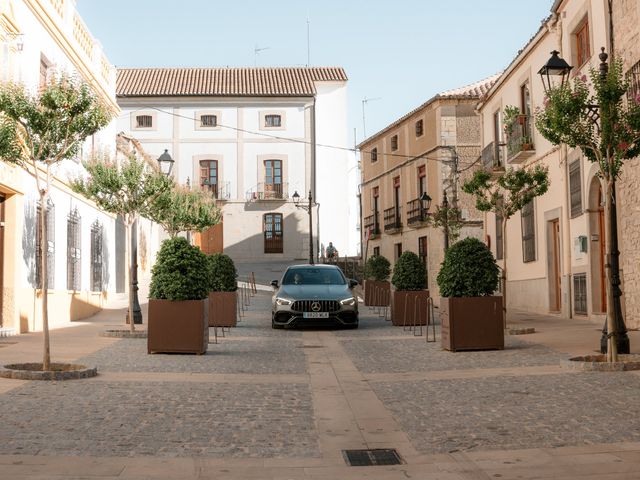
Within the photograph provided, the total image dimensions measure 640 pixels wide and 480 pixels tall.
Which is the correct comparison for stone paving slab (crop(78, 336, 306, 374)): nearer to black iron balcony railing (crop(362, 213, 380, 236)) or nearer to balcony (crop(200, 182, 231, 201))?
A: black iron balcony railing (crop(362, 213, 380, 236))

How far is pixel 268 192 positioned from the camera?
4572 cm

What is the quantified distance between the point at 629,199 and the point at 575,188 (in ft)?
11.0

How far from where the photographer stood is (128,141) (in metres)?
30.2

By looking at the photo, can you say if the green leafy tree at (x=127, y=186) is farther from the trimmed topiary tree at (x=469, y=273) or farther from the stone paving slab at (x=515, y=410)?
the stone paving slab at (x=515, y=410)

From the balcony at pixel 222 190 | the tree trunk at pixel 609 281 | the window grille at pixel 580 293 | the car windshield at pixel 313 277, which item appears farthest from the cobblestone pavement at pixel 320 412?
the balcony at pixel 222 190

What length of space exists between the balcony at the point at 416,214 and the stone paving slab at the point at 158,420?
88.4 feet

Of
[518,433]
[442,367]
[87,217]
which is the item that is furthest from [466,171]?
[518,433]

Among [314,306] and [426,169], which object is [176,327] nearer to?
[314,306]

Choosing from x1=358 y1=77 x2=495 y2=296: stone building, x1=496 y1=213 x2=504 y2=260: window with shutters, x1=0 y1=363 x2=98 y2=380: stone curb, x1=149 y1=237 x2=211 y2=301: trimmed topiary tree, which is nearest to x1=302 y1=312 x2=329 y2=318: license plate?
x1=149 y1=237 x2=211 y2=301: trimmed topiary tree

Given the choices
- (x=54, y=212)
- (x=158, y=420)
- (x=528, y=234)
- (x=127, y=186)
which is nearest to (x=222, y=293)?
(x=127, y=186)

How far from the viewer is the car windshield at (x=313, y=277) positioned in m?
18.7

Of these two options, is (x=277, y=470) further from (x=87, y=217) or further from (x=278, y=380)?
(x=87, y=217)

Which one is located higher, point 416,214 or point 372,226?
point 416,214

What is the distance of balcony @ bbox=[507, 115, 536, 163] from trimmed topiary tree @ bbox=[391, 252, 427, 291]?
16.7 feet
